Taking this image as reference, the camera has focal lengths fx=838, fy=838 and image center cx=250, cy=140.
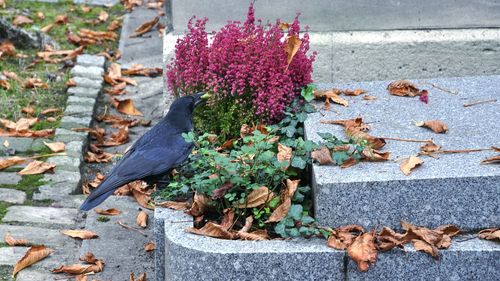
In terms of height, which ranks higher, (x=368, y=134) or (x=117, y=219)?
(x=368, y=134)

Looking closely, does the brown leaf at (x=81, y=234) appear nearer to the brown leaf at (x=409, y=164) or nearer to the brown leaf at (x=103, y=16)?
the brown leaf at (x=409, y=164)

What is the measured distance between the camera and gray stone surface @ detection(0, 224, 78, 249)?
14.7 ft

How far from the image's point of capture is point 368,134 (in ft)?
13.4

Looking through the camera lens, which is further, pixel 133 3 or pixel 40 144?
pixel 133 3

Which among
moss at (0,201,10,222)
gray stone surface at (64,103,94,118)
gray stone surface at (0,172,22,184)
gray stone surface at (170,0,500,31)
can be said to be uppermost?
gray stone surface at (170,0,500,31)

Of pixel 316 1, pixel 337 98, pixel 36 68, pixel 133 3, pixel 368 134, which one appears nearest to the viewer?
pixel 368 134

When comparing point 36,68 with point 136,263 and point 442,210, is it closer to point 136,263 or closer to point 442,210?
point 136,263

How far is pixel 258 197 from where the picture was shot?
3701 mm

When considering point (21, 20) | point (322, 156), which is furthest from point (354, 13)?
point (21, 20)

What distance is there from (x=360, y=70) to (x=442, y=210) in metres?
2.12

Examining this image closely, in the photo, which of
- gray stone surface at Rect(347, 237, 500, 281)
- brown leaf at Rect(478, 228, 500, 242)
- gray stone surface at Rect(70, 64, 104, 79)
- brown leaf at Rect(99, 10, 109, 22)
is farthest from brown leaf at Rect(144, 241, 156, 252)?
brown leaf at Rect(99, 10, 109, 22)

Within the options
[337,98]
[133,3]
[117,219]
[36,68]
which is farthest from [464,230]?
[133,3]

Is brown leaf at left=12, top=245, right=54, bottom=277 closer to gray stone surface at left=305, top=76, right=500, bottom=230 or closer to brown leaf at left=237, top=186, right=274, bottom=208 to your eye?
brown leaf at left=237, top=186, right=274, bottom=208

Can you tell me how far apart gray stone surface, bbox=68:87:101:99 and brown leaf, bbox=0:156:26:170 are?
4.22 feet
